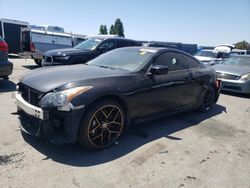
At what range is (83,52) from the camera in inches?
372

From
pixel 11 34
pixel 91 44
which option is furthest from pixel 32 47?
pixel 11 34

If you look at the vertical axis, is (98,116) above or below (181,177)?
above

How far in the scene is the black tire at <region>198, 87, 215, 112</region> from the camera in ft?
20.0

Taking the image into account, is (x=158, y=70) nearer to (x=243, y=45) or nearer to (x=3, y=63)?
(x=3, y=63)

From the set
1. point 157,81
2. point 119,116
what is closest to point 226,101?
point 157,81

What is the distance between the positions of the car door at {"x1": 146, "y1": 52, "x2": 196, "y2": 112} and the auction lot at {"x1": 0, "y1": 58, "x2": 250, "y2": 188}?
510mm

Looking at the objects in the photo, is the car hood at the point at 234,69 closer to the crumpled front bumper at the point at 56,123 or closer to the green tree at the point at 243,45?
the crumpled front bumper at the point at 56,123

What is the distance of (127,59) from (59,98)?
1821mm

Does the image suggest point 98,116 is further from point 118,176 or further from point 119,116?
point 118,176

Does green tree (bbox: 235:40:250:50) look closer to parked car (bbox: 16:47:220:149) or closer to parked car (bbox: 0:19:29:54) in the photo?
parked car (bbox: 0:19:29:54)

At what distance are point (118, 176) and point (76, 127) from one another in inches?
32.7

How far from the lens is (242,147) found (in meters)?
4.30

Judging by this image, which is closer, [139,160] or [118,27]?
[139,160]

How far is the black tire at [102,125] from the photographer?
11.3 ft
